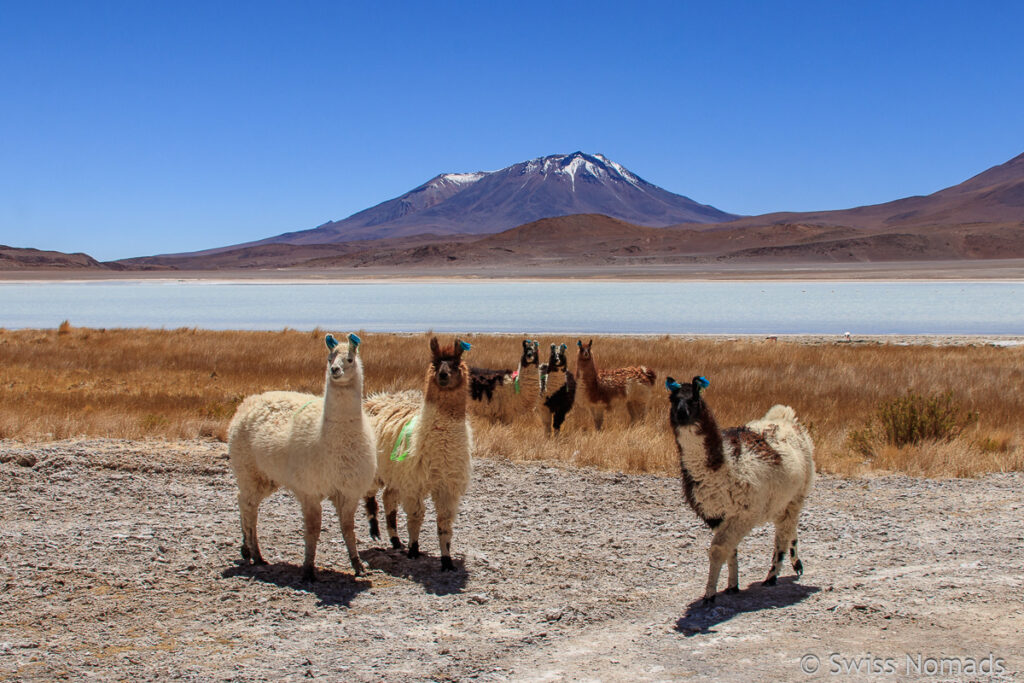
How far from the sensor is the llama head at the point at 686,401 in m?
5.44

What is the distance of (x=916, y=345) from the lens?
24.0 metres

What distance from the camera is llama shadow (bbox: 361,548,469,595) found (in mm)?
6035

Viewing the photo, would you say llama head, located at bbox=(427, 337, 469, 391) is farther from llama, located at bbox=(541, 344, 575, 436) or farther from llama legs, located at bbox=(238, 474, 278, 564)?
llama, located at bbox=(541, 344, 575, 436)

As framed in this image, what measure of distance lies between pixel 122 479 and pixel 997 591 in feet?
24.3

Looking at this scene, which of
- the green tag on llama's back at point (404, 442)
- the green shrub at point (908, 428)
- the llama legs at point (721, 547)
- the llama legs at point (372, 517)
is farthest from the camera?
the green shrub at point (908, 428)

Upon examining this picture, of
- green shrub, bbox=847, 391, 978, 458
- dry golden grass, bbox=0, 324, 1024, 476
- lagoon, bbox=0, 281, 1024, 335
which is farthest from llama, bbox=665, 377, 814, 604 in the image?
lagoon, bbox=0, 281, 1024, 335

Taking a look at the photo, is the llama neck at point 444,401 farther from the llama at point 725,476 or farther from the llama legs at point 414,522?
the llama at point 725,476

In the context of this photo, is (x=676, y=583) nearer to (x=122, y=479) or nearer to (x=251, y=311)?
(x=122, y=479)

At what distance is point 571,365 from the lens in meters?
18.4

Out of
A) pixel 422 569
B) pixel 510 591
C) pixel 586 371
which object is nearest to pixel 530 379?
pixel 586 371

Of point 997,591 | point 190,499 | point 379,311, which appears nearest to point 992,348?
point 997,591

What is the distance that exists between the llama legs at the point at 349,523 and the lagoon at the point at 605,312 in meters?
25.2

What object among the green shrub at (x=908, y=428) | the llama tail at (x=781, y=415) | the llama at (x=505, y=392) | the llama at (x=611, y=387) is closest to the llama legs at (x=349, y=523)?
the llama tail at (x=781, y=415)

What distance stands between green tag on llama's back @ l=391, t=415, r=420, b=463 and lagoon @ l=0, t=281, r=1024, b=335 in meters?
24.4
